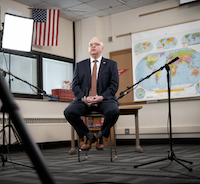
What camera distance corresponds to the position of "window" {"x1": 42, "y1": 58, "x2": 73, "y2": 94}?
209 inches

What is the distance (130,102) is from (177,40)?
4.95 feet

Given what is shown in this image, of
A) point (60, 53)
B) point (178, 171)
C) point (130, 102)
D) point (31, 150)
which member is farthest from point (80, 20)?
point (31, 150)

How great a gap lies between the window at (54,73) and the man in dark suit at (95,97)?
2467mm

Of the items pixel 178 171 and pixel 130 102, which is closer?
pixel 178 171

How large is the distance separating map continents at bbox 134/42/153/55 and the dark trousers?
9.03 feet

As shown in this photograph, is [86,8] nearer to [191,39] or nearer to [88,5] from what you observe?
[88,5]

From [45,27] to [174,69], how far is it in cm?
264

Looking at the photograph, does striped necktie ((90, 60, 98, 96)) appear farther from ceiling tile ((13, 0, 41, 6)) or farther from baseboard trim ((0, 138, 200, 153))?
ceiling tile ((13, 0, 41, 6))

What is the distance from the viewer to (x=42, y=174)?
0.40 metres

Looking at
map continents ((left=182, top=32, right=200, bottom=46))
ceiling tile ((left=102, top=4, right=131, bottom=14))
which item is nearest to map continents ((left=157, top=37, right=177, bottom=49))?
map continents ((left=182, top=32, right=200, bottom=46))

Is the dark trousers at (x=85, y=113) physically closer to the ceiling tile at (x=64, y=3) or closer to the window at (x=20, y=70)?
the window at (x=20, y=70)

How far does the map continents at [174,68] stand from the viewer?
468 cm

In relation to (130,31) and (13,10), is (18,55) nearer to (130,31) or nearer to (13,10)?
(13,10)

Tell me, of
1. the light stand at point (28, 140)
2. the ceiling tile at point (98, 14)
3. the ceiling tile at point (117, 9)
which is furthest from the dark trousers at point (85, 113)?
the ceiling tile at point (98, 14)
